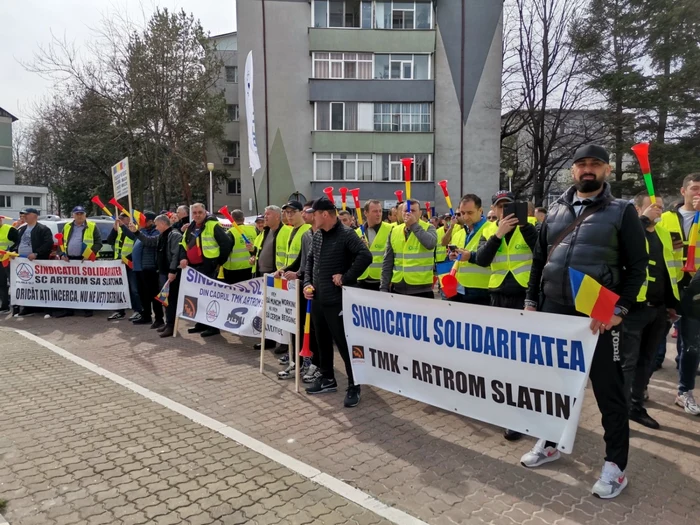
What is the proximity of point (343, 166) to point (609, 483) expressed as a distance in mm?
28235

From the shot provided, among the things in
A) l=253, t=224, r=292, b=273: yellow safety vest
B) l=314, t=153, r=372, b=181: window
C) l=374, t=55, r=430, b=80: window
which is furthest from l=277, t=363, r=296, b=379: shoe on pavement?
l=374, t=55, r=430, b=80: window

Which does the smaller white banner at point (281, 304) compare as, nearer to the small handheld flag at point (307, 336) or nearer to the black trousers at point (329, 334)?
the small handheld flag at point (307, 336)

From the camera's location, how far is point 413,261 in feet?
18.6

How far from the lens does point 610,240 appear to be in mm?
3260

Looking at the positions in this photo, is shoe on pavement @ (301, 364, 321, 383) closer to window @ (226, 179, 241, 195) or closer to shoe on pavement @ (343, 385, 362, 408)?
shoe on pavement @ (343, 385, 362, 408)

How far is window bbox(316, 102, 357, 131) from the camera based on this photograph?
30.1 meters

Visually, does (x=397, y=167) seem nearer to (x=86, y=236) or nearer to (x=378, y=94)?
(x=378, y=94)

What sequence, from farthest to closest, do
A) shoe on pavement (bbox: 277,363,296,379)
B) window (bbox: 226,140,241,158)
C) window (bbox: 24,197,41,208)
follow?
window (bbox: 24,197,41,208), window (bbox: 226,140,241,158), shoe on pavement (bbox: 277,363,296,379)

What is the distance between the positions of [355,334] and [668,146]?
85.6 feet

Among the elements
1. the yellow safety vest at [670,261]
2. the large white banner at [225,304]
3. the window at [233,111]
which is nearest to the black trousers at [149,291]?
the large white banner at [225,304]

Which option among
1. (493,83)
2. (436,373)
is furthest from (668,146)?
(436,373)

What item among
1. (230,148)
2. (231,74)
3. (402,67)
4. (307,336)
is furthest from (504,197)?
(231,74)

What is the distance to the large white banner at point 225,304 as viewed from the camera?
6883 mm

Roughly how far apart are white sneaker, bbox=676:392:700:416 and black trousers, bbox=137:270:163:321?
7824mm
